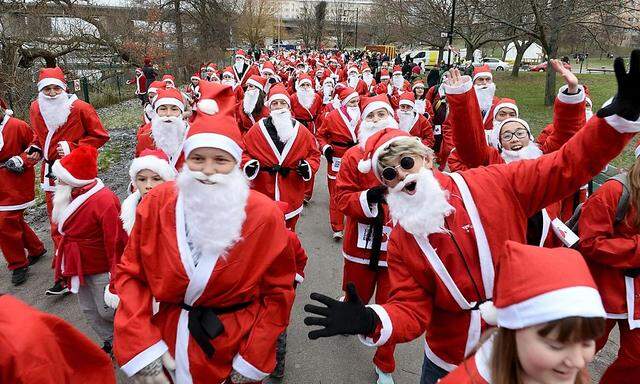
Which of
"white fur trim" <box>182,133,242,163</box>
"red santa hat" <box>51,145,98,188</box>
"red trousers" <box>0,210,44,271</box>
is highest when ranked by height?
"white fur trim" <box>182,133,242,163</box>

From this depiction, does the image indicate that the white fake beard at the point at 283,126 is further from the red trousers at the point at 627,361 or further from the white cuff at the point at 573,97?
the red trousers at the point at 627,361

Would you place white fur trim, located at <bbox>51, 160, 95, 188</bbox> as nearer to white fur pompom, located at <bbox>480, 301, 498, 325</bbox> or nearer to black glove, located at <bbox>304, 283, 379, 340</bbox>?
black glove, located at <bbox>304, 283, 379, 340</bbox>

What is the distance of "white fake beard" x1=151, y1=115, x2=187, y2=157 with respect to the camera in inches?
205

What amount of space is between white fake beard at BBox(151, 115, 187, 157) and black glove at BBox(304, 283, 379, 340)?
3.64 m

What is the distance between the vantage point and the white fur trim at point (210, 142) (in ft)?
7.97

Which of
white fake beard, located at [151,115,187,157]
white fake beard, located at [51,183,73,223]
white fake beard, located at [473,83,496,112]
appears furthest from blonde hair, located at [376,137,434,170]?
white fake beard, located at [473,83,496,112]

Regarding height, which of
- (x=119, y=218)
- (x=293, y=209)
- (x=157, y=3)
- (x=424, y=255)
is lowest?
(x=293, y=209)

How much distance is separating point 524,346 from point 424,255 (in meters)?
0.91

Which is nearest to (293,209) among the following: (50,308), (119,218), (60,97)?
(119,218)

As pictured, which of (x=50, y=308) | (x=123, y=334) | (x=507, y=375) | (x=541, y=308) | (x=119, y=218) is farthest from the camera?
(x=50, y=308)

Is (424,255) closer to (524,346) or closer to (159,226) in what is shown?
(524,346)

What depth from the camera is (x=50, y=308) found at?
16.1ft

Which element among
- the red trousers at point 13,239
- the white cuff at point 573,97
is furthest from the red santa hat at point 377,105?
the red trousers at point 13,239

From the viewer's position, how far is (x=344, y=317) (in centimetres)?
210
